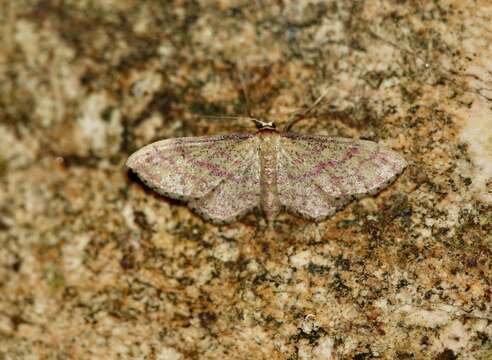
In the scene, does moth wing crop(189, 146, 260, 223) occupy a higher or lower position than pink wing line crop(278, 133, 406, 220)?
lower

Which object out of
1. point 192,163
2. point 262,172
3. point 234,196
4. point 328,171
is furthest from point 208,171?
point 328,171

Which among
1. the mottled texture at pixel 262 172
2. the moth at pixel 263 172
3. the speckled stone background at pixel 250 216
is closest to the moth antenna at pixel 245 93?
the speckled stone background at pixel 250 216

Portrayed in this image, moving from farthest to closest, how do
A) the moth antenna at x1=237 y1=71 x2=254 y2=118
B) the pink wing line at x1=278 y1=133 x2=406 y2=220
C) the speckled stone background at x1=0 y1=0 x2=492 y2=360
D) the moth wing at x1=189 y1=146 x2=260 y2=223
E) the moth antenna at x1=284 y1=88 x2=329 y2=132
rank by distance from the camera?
the moth antenna at x1=237 y1=71 x2=254 y2=118 → the moth antenna at x1=284 y1=88 x2=329 y2=132 → the moth wing at x1=189 y1=146 x2=260 y2=223 → the speckled stone background at x1=0 y1=0 x2=492 y2=360 → the pink wing line at x1=278 y1=133 x2=406 y2=220

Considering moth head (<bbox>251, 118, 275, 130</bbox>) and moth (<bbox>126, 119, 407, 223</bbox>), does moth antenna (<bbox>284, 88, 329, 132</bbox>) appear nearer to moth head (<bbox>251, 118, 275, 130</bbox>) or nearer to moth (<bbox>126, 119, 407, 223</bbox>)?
moth head (<bbox>251, 118, 275, 130</bbox>)

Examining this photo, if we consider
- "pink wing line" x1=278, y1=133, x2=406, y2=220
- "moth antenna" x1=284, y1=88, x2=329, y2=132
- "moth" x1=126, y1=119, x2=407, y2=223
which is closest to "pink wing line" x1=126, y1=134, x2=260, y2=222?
"moth" x1=126, y1=119, x2=407, y2=223

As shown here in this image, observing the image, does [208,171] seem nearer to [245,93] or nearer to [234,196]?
[234,196]

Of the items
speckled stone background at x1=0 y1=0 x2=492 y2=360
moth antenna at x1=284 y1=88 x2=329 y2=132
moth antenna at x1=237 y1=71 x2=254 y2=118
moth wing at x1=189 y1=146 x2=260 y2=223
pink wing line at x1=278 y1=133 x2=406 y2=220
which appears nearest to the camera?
pink wing line at x1=278 y1=133 x2=406 y2=220

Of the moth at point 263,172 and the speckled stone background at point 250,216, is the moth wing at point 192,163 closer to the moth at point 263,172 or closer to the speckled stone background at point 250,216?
the moth at point 263,172
